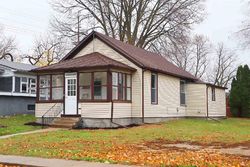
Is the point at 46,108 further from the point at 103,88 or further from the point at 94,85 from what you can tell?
the point at 103,88

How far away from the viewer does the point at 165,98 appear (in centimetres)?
2895

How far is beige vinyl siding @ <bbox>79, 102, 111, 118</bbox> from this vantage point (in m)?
23.8

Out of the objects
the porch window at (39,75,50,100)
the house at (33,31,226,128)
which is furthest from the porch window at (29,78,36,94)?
the porch window at (39,75,50,100)

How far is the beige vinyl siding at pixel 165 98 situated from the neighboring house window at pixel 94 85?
3.14 meters

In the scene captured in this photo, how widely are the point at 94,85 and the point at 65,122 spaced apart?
113 inches

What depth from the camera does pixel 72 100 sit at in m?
24.9

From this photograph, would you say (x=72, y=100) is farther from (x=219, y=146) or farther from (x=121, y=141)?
(x=219, y=146)

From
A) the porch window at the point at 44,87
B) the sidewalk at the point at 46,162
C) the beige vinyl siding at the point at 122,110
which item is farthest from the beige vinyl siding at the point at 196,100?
the sidewalk at the point at 46,162

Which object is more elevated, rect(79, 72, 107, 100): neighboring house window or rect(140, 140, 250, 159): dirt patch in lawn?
rect(79, 72, 107, 100): neighboring house window

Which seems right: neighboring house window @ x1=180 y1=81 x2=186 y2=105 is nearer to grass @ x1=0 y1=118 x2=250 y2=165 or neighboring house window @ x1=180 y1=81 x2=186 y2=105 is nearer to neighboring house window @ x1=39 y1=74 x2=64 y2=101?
neighboring house window @ x1=39 y1=74 x2=64 y2=101

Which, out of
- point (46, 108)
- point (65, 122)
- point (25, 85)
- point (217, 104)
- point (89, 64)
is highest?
point (89, 64)

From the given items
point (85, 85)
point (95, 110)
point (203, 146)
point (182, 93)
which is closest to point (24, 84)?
point (85, 85)

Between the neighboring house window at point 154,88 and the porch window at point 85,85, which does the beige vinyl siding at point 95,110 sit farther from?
the neighboring house window at point 154,88

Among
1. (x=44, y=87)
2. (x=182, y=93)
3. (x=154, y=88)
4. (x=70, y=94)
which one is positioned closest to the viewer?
(x=70, y=94)
